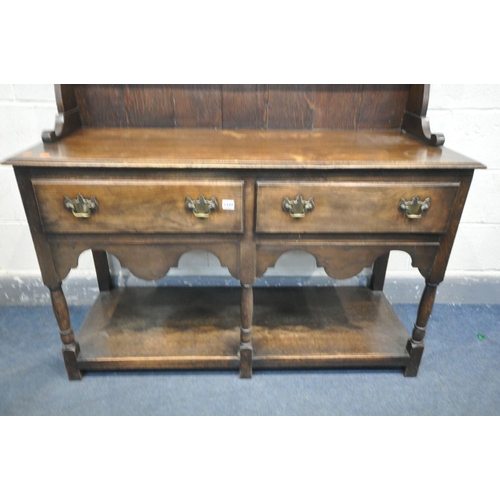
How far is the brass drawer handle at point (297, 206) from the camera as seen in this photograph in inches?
45.8

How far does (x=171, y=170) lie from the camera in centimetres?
113

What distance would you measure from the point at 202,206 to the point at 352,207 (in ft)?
1.42

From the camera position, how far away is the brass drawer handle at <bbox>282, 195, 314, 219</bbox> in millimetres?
1163

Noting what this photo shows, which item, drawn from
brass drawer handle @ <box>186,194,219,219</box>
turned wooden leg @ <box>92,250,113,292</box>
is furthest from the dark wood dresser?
turned wooden leg @ <box>92,250,113,292</box>

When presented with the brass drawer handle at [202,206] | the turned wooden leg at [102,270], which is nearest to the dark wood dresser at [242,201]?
the brass drawer handle at [202,206]

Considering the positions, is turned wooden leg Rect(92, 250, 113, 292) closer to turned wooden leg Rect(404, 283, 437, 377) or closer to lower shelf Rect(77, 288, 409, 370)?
lower shelf Rect(77, 288, 409, 370)

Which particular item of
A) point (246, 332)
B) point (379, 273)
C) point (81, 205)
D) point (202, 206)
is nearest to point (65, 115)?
point (81, 205)

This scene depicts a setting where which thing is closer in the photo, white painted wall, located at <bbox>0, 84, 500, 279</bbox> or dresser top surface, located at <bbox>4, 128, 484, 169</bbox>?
dresser top surface, located at <bbox>4, 128, 484, 169</bbox>

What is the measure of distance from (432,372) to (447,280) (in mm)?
538

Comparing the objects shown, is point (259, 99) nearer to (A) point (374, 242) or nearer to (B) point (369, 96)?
(B) point (369, 96)

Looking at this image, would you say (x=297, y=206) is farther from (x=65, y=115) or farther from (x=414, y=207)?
(x=65, y=115)

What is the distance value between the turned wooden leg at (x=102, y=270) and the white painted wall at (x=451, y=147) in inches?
3.5

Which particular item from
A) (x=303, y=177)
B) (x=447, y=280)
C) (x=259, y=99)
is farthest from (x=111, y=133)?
(x=447, y=280)

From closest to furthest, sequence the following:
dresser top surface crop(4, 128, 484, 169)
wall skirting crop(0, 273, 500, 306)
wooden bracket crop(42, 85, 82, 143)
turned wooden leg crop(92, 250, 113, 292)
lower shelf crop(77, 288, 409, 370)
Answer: dresser top surface crop(4, 128, 484, 169), wooden bracket crop(42, 85, 82, 143), lower shelf crop(77, 288, 409, 370), turned wooden leg crop(92, 250, 113, 292), wall skirting crop(0, 273, 500, 306)
